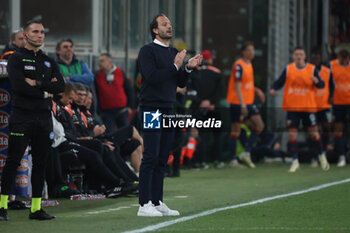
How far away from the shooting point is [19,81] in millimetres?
9695

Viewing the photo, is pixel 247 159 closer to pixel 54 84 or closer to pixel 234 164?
pixel 234 164

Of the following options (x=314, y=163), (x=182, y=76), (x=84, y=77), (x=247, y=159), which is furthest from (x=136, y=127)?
(x=182, y=76)

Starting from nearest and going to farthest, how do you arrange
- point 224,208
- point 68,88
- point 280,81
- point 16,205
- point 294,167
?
point 224,208 → point 16,205 → point 68,88 → point 294,167 → point 280,81

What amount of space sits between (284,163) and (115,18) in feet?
14.2

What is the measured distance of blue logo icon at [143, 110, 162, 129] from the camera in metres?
9.86

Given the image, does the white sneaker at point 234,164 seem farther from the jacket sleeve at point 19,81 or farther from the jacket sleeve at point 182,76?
the jacket sleeve at point 19,81

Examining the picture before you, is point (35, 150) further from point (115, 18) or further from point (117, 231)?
point (115, 18)

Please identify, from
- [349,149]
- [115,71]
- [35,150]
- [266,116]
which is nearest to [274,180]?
[115,71]

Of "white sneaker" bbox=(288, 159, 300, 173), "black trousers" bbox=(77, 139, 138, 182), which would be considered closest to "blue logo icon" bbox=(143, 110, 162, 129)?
"black trousers" bbox=(77, 139, 138, 182)

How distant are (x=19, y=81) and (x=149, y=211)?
1.81m

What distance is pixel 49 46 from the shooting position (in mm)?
16609

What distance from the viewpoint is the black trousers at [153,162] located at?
9.98 meters

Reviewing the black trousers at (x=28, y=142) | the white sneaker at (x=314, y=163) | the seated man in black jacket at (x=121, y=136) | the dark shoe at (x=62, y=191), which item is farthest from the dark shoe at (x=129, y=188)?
the white sneaker at (x=314, y=163)

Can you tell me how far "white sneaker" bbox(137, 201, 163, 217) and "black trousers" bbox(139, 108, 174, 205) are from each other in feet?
0.18
